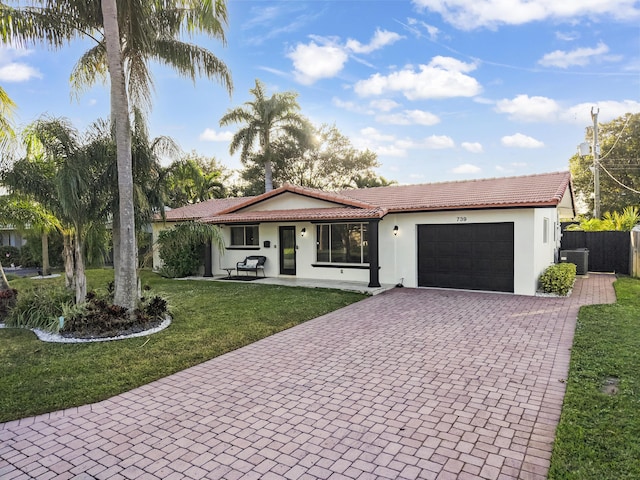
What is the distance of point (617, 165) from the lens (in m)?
31.3

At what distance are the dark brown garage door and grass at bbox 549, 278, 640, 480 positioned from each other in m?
4.42

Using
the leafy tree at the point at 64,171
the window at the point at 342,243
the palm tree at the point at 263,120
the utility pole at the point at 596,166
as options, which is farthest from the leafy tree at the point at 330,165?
the leafy tree at the point at 64,171

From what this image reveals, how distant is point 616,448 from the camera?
3.51m

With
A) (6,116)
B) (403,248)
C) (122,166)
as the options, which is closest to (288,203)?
(403,248)

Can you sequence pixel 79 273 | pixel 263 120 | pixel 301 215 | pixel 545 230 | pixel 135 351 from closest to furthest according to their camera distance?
pixel 135 351 → pixel 79 273 → pixel 545 230 → pixel 301 215 → pixel 263 120

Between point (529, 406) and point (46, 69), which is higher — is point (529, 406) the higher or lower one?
the lower one

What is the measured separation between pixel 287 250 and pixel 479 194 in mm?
7458

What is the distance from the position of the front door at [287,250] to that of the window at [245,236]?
126 cm

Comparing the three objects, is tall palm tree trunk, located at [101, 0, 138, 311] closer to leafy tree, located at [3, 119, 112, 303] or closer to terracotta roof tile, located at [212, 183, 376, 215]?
leafy tree, located at [3, 119, 112, 303]

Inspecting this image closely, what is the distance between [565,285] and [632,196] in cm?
2684

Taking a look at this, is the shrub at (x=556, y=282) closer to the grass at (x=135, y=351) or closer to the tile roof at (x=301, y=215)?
the tile roof at (x=301, y=215)

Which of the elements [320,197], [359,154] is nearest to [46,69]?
[320,197]

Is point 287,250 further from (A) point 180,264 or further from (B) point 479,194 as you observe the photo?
(B) point 479,194

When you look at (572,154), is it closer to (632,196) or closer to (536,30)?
(632,196)
